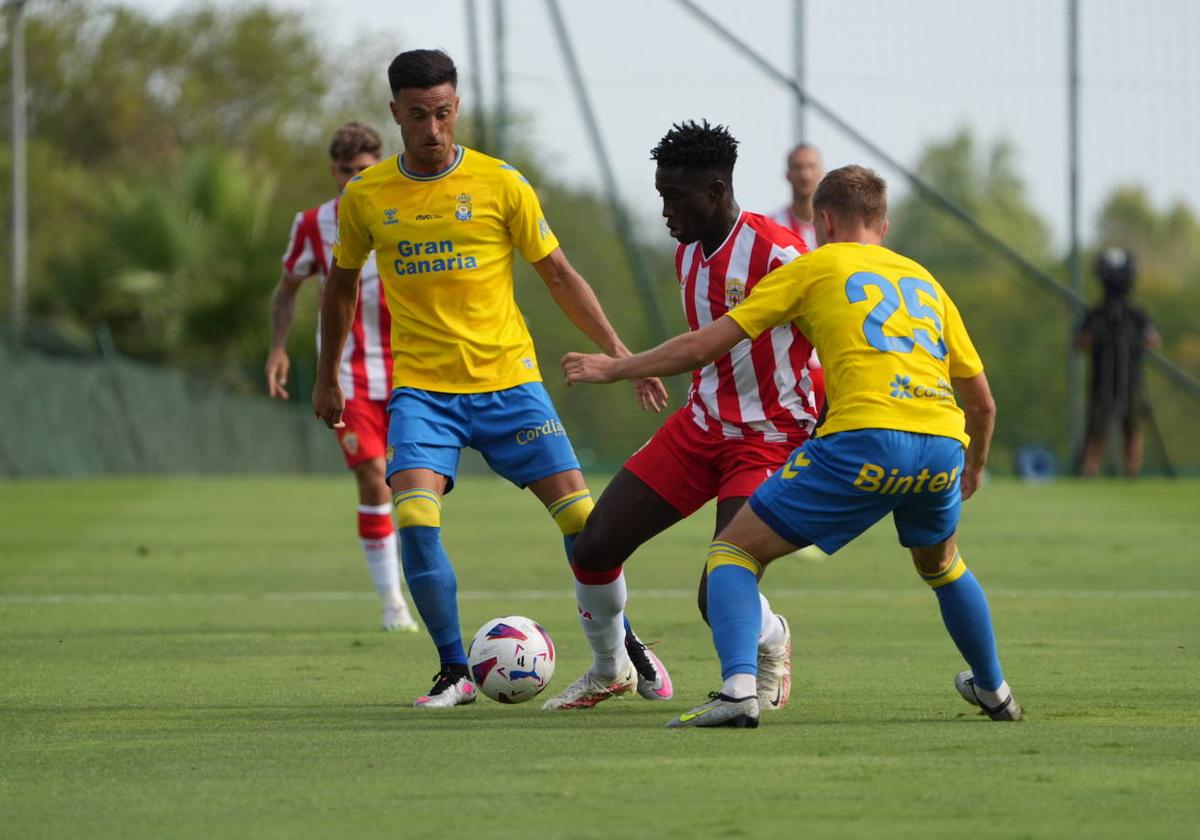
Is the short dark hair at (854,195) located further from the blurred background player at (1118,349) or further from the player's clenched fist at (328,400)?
the blurred background player at (1118,349)

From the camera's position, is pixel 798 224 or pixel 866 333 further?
pixel 798 224

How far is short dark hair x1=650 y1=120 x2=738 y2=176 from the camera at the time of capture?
6.41 meters

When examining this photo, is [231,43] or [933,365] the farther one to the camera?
[231,43]

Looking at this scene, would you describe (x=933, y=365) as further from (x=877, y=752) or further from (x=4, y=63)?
(x=4, y=63)

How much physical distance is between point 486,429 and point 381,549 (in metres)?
2.67

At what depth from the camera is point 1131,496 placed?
789 inches

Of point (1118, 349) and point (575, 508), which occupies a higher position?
point (575, 508)

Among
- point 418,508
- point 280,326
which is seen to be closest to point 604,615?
point 418,508

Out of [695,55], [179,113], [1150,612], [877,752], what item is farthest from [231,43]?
[877,752]

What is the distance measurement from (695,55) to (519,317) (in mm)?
15792

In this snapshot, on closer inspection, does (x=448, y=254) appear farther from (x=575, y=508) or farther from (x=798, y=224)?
(x=798, y=224)

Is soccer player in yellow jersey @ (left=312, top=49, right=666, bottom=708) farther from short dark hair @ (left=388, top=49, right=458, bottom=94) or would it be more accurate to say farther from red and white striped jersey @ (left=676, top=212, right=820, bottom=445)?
red and white striped jersey @ (left=676, top=212, right=820, bottom=445)

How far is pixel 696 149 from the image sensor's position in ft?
21.0

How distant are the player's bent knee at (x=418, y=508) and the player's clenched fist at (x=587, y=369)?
1.19m
